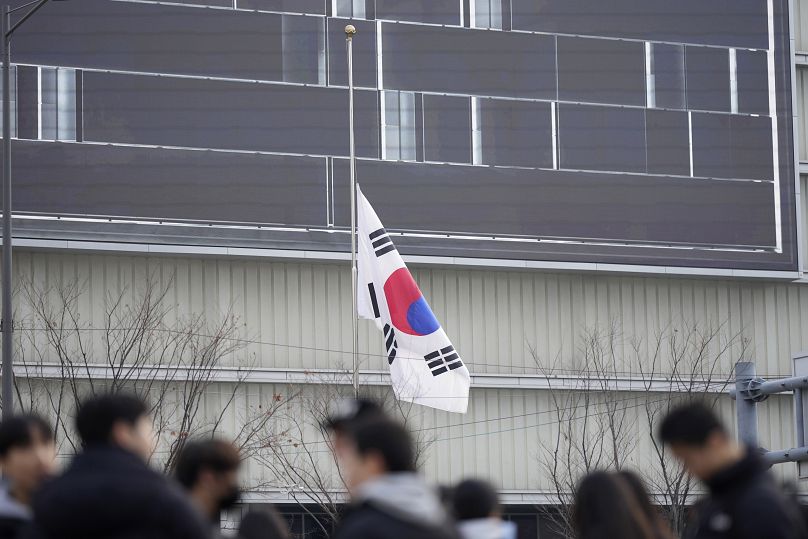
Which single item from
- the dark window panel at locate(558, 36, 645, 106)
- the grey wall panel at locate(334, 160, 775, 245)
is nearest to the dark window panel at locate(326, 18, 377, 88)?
→ the grey wall panel at locate(334, 160, 775, 245)

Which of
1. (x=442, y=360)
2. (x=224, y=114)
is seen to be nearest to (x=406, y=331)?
(x=442, y=360)

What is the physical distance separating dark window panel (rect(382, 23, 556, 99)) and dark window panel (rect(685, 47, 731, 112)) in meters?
3.71

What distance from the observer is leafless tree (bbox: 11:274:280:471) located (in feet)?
120

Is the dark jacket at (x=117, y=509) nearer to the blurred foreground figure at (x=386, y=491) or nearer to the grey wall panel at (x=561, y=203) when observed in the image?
the blurred foreground figure at (x=386, y=491)

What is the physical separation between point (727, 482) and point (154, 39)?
31138 millimetres

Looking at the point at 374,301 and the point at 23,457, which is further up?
the point at 374,301

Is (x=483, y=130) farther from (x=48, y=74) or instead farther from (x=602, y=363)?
(x=48, y=74)

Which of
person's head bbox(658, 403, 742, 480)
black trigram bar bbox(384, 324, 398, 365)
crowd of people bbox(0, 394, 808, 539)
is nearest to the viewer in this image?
crowd of people bbox(0, 394, 808, 539)

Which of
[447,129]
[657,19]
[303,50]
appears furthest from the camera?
[657,19]

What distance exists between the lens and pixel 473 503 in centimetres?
933

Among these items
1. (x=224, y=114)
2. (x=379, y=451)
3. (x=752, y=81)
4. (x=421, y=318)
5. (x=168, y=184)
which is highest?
(x=752, y=81)

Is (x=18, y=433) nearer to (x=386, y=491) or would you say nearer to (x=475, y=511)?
(x=475, y=511)

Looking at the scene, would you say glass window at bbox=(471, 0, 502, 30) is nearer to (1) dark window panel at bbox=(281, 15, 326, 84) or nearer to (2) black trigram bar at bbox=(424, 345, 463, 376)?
(1) dark window panel at bbox=(281, 15, 326, 84)

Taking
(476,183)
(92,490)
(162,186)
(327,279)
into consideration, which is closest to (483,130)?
(476,183)
